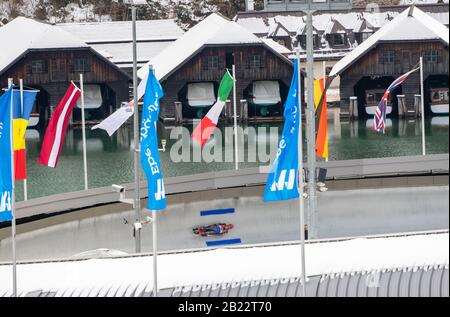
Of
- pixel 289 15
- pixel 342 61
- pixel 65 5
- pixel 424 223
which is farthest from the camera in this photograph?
pixel 65 5

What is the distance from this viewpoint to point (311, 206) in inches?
1256

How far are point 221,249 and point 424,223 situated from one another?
52.4 feet

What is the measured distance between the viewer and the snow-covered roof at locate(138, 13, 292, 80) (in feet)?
254

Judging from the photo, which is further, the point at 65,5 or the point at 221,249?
the point at 65,5

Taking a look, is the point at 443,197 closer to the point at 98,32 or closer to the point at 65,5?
the point at 98,32

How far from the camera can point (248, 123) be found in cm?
7638

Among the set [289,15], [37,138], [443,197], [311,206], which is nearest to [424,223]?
[443,197]

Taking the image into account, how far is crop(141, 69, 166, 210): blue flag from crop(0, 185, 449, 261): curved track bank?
941 cm

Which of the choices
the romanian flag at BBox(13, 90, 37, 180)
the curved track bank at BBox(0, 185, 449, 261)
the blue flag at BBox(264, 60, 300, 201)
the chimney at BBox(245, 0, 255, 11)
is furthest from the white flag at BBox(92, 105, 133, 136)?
the chimney at BBox(245, 0, 255, 11)

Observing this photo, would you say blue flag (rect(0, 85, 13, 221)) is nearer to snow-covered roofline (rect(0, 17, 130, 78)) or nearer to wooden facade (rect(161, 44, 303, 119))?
wooden facade (rect(161, 44, 303, 119))

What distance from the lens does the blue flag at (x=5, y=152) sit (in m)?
25.5

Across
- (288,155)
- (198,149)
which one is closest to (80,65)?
(198,149)

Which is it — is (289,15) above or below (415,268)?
above
